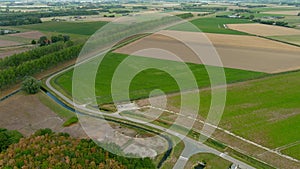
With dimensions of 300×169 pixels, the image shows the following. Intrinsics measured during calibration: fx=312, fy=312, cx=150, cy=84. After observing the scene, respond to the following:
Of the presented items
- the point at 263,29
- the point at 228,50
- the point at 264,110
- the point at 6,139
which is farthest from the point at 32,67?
the point at 263,29

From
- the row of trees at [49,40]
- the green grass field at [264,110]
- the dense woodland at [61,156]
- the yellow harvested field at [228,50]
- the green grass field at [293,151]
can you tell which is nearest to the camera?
the dense woodland at [61,156]

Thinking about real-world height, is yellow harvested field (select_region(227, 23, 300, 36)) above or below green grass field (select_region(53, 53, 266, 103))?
above

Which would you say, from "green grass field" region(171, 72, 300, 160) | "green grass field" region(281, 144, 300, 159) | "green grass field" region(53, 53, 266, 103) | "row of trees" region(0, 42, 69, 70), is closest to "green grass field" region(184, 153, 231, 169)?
"green grass field" region(171, 72, 300, 160)

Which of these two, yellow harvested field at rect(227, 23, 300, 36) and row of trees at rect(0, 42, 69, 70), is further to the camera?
yellow harvested field at rect(227, 23, 300, 36)

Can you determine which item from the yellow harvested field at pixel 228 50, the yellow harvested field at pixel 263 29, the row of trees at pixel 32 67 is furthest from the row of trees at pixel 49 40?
the yellow harvested field at pixel 263 29

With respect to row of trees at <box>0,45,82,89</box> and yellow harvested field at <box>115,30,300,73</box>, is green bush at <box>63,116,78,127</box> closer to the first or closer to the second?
row of trees at <box>0,45,82,89</box>

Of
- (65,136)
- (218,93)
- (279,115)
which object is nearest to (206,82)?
(218,93)

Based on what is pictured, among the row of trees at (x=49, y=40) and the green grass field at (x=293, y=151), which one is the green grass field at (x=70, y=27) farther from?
the green grass field at (x=293, y=151)
